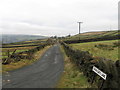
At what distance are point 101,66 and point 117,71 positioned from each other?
1477 millimetres

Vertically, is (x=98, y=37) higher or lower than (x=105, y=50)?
higher

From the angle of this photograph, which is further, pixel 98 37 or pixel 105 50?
pixel 98 37

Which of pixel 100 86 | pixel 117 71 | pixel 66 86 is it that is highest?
pixel 117 71

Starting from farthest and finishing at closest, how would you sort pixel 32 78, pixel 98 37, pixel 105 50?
pixel 98 37 < pixel 105 50 < pixel 32 78

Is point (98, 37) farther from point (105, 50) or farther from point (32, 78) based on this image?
point (32, 78)

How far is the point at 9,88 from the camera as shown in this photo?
8.79 metres

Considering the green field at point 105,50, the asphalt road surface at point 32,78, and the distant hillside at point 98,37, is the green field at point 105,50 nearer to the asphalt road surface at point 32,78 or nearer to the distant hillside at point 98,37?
the asphalt road surface at point 32,78

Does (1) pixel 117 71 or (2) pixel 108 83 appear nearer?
(1) pixel 117 71

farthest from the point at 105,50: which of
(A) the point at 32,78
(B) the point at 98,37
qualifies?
(B) the point at 98,37

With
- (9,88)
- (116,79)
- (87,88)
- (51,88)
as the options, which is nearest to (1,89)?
(9,88)

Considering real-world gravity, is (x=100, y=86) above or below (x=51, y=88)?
above

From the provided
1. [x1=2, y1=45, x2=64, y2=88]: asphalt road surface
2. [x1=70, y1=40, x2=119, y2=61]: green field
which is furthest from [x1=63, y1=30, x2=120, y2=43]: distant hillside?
[x1=2, y1=45, x2=64, y2=88]: asphalt road surface

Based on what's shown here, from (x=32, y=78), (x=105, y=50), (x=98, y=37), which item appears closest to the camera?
(x=32, y=78)

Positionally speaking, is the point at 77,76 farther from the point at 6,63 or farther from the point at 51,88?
the point at 6,63
